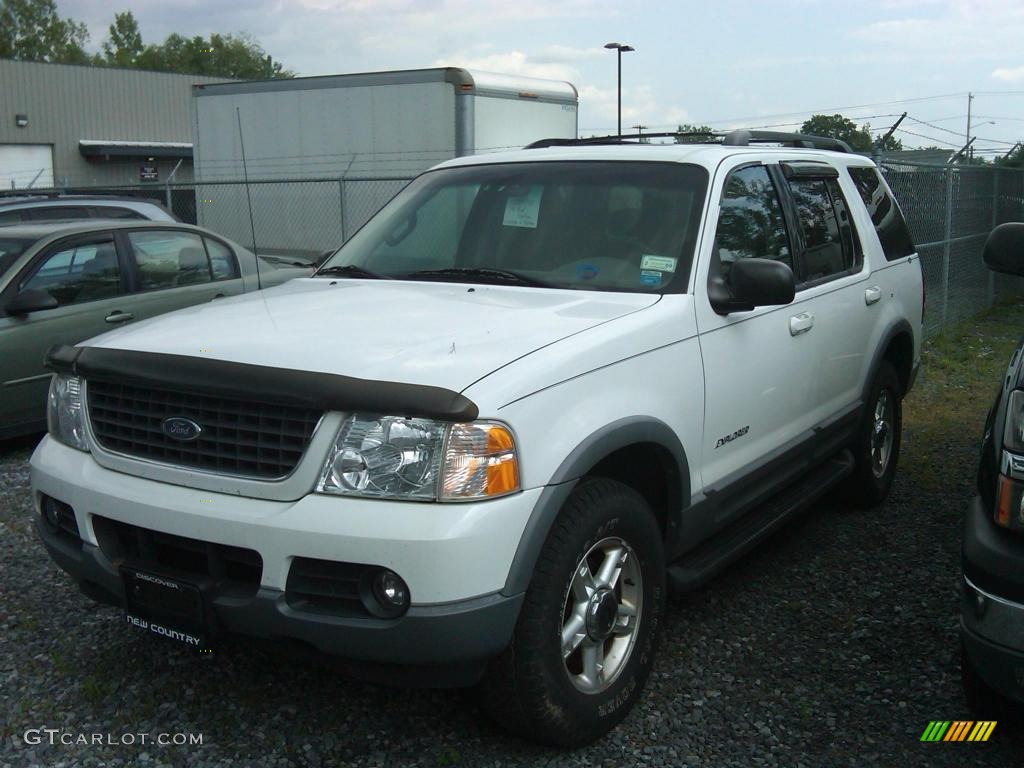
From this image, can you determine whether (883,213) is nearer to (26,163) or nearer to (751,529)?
(751,529)

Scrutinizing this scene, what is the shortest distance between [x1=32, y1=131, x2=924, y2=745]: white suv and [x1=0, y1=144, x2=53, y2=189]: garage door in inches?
1514

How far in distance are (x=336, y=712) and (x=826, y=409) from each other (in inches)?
103

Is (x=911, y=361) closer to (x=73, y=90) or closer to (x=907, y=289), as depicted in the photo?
(x=907, y=289)

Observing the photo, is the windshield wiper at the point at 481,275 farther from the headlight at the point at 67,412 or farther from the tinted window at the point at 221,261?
the tinted window at the point at 221,261

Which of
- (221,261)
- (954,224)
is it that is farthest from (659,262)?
(954,224)

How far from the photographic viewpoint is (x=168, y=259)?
308 inches

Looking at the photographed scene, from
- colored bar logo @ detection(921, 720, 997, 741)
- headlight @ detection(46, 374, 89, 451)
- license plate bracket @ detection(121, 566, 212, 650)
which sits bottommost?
colored bar logo @ detection(921, 720, 997, 741)

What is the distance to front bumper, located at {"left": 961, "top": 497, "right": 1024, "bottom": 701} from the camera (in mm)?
2824

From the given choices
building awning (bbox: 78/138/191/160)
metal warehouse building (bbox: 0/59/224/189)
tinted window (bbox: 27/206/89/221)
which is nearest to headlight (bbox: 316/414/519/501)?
tinted window (bbox: 27/206/89/221)

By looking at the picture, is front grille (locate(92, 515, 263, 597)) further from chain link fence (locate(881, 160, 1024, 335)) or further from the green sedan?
chain link fence (locate(881, 160, 1024, 335))

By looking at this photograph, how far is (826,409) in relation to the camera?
15.9ft

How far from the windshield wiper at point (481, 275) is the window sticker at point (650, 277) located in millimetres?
348

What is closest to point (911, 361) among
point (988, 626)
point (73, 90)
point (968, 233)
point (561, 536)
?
point (988, 626)

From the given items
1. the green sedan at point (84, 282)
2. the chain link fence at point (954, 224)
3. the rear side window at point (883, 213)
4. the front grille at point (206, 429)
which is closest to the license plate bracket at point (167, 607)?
the front grille at point (206, 429)
